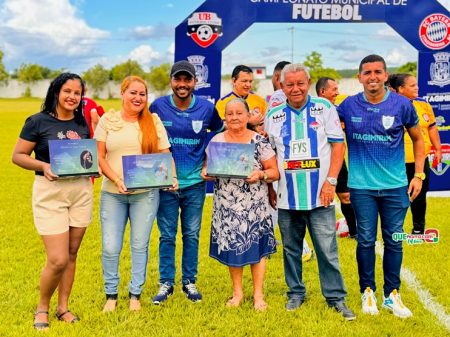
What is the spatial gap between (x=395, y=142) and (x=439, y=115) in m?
5.75

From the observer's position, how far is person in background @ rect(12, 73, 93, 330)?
3.51 meters

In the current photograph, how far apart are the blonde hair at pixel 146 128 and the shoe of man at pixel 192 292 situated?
1367mm

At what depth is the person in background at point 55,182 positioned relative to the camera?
351cm

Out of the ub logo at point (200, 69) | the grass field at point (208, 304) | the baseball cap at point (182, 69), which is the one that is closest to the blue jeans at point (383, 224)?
the grass field at point (208, 304)

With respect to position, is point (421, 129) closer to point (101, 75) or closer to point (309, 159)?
point (309, 159)

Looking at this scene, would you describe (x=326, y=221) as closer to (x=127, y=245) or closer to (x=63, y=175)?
(x=63, y=175)

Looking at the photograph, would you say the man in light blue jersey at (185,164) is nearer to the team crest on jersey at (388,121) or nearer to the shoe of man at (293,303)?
the shoe of man at (293,303)

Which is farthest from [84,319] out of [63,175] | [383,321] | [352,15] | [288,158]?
[352,15]

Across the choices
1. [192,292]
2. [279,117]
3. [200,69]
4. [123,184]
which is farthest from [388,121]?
[200,69]

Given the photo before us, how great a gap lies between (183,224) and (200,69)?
184 inches

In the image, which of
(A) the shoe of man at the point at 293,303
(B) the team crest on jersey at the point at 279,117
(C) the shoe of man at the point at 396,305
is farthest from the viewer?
(A) the shoe of man at the point at 293,303

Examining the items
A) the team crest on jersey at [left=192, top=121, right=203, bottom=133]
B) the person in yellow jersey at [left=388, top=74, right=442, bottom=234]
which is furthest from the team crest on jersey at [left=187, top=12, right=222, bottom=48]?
the team crest on jersey at [left=192, top=121, right=203, bottom=133]

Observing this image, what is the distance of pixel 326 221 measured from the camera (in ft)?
13.0

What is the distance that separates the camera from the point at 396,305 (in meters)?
4.08
